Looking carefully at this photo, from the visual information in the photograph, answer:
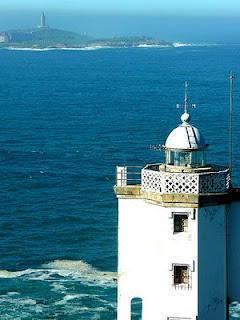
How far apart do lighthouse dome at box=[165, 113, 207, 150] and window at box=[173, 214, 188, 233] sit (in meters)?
1.49

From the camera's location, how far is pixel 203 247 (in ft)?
74.6

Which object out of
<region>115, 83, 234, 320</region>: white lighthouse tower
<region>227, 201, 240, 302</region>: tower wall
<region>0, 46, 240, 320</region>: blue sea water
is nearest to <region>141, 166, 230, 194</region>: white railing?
<region>115, 83, 234, 320</region>: white lighthouse tower

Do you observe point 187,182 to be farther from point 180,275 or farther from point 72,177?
point 72,177

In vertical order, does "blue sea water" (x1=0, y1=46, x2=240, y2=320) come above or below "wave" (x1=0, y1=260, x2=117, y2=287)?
above

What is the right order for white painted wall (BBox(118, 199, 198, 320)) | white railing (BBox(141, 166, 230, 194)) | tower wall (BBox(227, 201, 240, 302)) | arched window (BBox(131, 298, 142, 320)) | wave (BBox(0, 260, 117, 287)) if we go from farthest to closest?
wave (BBox(0, 260, 117, 287))
arched window (BBox(131, 298, 142, 320))
tower wall (BBox(227, 201, 240, 302))
white painted wall (BBox(118, 199, 198, 320))
white railing (BBox(141, 166, 230, 194))

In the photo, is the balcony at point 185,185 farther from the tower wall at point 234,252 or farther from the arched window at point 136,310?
the arched window at point 136,310

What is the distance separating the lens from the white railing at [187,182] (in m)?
22.2

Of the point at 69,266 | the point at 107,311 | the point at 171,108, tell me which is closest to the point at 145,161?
the point at 69,266

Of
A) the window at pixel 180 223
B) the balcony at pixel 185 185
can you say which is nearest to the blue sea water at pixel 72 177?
the window at pixel 180 223

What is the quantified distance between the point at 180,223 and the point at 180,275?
1185mm

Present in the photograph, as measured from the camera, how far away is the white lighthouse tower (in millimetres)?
22406

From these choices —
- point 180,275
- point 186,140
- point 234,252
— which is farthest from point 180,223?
point 186,140

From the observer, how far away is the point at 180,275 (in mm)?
22938

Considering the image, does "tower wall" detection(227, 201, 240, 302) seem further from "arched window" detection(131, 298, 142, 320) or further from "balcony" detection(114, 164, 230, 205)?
"arched window" detection(131, 298, 142, 320)
